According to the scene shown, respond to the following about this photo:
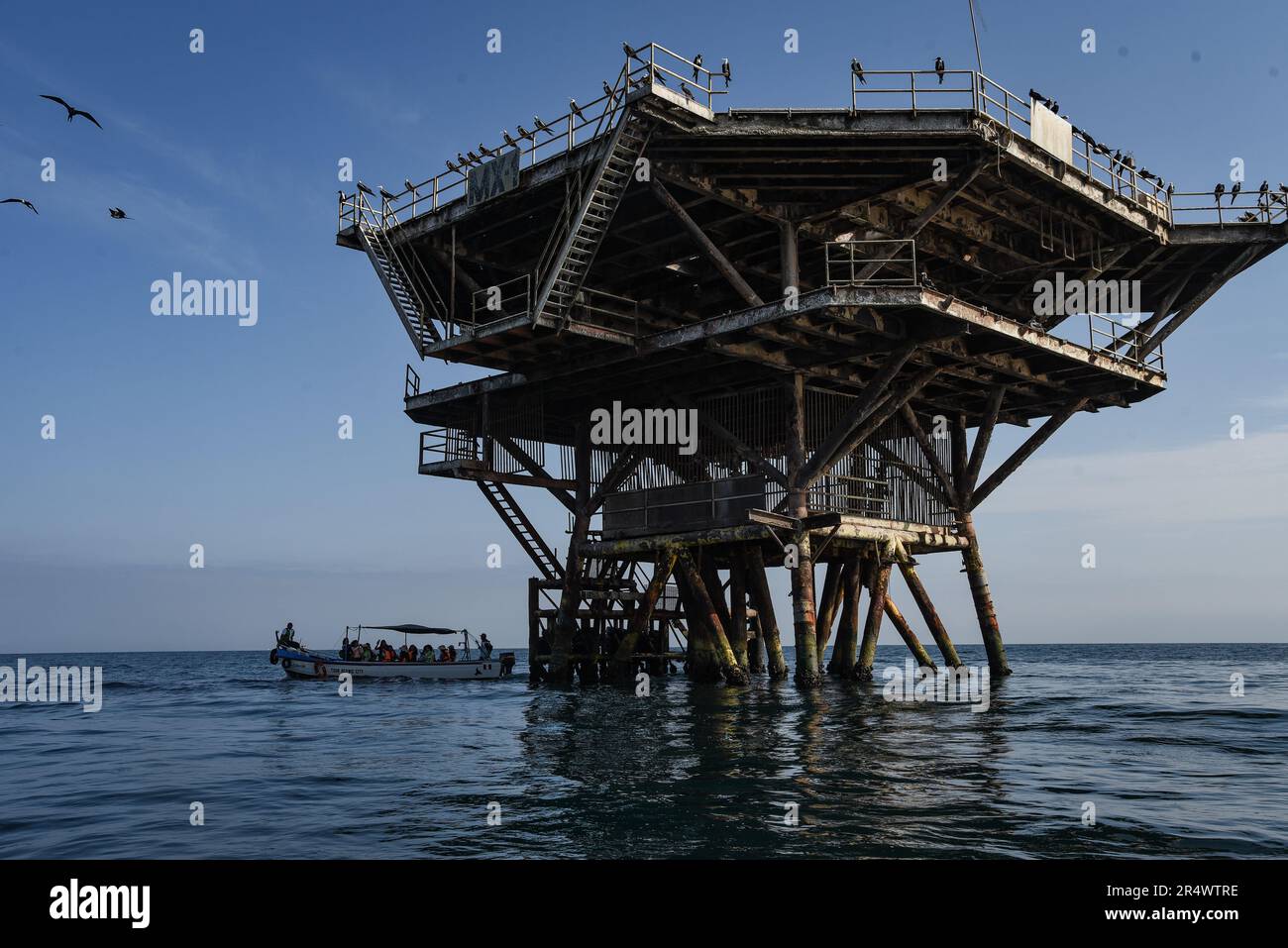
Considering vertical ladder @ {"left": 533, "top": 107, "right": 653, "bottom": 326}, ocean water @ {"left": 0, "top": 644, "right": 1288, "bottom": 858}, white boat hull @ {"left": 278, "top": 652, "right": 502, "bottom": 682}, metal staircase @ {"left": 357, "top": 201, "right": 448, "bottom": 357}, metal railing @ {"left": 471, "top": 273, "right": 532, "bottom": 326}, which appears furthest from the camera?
white boat hull @ {"left": 278, "top": 652, "right": 502, "bottom": 682}

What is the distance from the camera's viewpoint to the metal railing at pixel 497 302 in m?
30.5

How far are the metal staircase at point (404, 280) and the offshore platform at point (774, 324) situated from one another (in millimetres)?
100

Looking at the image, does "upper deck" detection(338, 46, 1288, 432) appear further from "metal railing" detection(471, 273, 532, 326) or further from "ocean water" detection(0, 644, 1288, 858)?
"ocean water" detection(0, 644, 1288, 858)

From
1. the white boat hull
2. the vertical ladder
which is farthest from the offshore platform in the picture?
the white boat hull

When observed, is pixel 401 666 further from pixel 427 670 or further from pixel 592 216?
pixel 592 216

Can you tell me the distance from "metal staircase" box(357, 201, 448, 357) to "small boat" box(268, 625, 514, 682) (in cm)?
2367

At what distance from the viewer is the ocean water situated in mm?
12828

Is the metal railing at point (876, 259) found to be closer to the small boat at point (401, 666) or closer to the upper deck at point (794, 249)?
the upper deck at point (794, 249)

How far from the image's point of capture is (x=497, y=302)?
29.6 meters

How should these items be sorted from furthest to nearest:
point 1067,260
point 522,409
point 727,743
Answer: point 522,409 → point 1067,260 → point 727,743
